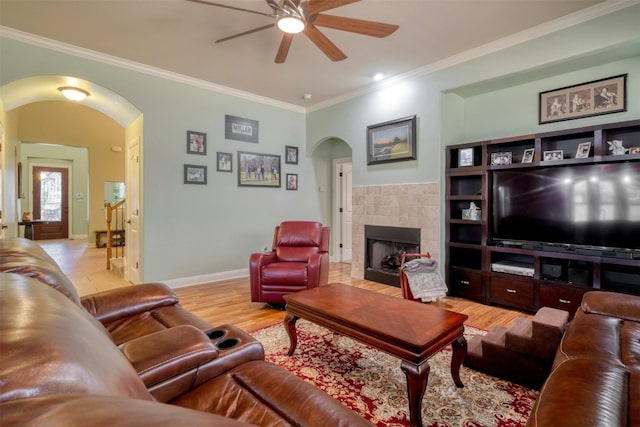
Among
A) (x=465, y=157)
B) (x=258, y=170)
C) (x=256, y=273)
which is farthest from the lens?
(x=258, y=170)

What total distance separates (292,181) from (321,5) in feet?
11.5

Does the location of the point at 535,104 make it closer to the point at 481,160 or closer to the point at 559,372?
the point at 481,160

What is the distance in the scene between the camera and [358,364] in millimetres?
2160

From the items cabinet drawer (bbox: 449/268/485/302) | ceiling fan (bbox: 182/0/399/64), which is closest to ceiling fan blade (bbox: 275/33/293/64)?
ceiling fan (bbox: 182/0/399/64)

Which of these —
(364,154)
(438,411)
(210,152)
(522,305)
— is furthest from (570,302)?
(210,152)

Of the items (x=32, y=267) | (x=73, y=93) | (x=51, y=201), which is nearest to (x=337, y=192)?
(x=73, y=93)

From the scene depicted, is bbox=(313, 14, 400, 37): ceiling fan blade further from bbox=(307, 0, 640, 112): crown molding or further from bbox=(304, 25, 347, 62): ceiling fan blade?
bbox=(307, 0, 640, 112): crown molding

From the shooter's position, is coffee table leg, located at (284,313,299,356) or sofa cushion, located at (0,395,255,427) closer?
sofa cushion, located at (0,395,255,427)

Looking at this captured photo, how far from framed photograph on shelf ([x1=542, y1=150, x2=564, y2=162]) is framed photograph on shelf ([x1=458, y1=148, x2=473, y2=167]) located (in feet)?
2.39

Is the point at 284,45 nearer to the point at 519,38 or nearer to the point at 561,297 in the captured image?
the point at 519,38

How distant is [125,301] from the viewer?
184 cm

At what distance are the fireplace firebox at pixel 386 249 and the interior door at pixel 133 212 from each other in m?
3.26

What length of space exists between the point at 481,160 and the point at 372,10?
2149 millimetres

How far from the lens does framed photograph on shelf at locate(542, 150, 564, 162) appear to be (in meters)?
3.13
